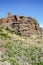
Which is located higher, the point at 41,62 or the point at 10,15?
the point at 10,15

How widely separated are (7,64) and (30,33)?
32.8m

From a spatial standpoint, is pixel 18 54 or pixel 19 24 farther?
pixel 19 24

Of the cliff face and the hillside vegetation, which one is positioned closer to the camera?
the hillside vegetation

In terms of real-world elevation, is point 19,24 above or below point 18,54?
above

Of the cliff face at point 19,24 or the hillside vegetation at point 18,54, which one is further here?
the cliff face at point 19,24

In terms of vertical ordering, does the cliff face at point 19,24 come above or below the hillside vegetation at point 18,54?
above

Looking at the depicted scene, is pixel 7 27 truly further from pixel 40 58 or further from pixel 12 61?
pixel 12 61

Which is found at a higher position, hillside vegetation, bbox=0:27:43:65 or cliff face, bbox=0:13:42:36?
cliff face, bbox=0:13:42:36

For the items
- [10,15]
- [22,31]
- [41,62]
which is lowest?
[41,62]

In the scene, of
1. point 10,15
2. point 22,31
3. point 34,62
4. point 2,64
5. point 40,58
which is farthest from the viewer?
point 10,15

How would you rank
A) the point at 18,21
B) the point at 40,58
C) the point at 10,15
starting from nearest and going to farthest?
1. the point at 40,58
2. the point at 18,21
3. the point at 10,15

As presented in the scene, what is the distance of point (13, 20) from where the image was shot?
186 ft

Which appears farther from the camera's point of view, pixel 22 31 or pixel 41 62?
pixel 22 31

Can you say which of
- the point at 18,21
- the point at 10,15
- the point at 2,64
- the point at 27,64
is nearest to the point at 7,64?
the point at 2,64
